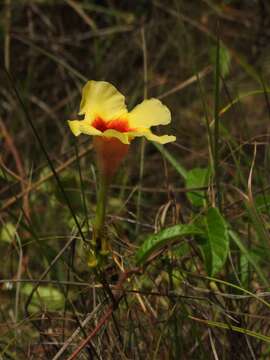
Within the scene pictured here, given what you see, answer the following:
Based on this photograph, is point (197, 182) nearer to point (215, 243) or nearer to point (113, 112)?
point (215, 243)

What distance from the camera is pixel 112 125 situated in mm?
903

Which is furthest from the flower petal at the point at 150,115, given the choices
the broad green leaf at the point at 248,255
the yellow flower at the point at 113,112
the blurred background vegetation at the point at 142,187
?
the broad green leaf at the point at 248,255

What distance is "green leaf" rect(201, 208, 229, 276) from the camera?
981 millimetres

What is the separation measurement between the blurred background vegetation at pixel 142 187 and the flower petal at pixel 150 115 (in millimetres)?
117

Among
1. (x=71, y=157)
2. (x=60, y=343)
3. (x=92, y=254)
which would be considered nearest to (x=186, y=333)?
(x=60, y=343)

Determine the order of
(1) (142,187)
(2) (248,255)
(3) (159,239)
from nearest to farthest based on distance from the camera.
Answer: (3) (159,239) < (2) (248,255) < (1) (142,187)

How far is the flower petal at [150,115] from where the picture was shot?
0.90m

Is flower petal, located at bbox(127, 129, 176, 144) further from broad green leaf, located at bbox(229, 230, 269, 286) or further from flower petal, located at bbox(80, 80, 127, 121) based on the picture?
broad green leaf, located at bbox(229, 230, 269, 286)

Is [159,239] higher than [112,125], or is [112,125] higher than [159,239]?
[112,125]

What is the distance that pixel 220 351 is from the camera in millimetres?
1100

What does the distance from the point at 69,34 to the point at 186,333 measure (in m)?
1.46

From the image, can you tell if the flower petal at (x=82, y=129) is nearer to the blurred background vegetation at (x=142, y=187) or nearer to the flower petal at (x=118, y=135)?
the flower petal at (x=118, y=135)

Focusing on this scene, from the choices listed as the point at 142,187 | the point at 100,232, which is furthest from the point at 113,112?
the point at 142,187

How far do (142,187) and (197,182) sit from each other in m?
0.60
